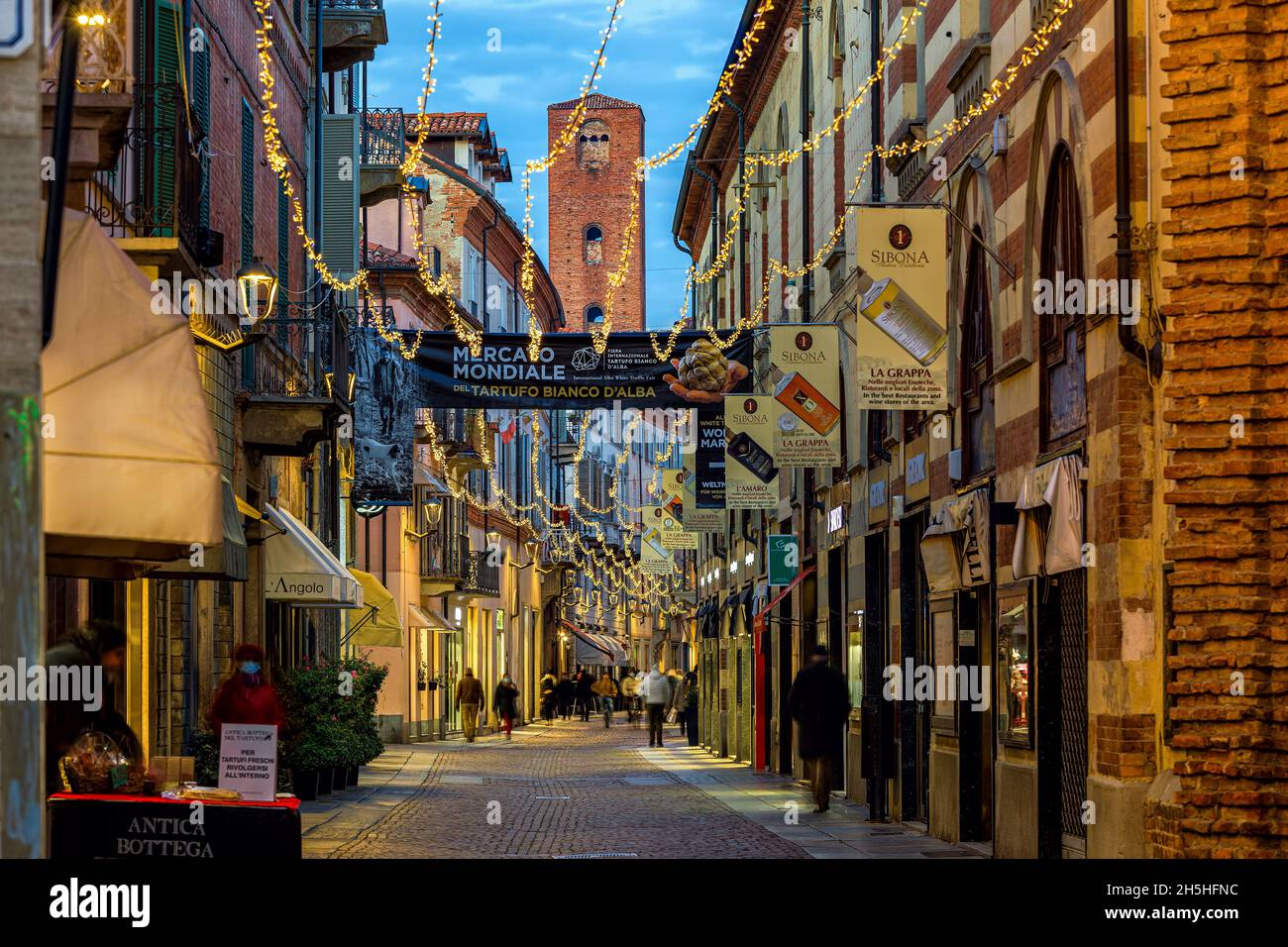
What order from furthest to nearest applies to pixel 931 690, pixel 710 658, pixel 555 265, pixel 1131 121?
pixel 555 265 < pixel 710 658 < pixel 931 690 < pixel 1131 121

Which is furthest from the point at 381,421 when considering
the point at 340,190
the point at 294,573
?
the point at 294,573

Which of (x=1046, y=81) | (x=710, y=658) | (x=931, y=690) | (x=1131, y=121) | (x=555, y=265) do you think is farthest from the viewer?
(x=555, y=265)

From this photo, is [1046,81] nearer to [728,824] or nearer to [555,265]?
[728,824]

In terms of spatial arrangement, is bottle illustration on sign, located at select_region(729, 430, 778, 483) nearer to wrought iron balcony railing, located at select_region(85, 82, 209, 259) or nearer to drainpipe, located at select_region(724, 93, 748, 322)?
drainpipe, located at select_region(724, 93, 748, 322)

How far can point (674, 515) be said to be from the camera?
165 feet

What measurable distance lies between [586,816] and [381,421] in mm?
10468

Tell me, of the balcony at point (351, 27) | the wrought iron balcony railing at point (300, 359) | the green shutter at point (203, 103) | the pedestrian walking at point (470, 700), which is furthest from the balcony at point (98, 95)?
the pedestrian walking at point (470, 700)

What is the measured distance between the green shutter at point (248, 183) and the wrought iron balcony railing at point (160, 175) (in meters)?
7.65

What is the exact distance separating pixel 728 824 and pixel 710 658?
24.7 metres

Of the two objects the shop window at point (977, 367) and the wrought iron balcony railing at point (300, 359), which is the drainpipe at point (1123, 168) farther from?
the wrought iron balcony railing at point (300, 359)

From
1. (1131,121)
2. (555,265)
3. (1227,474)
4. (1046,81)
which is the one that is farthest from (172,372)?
(555,265)

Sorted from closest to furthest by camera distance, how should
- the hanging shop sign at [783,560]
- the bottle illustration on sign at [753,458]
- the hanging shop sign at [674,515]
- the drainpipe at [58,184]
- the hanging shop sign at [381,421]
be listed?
1. the drainpipe at [58,184]
2. the bottle illustration on sign at [753,458]
3. the hanging shop sign at [783,560]
4. the hanging shop sign at [381,421]
5. the hanging shop sign at [674,515]

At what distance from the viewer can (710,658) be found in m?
47.1

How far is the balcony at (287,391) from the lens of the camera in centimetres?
2531
